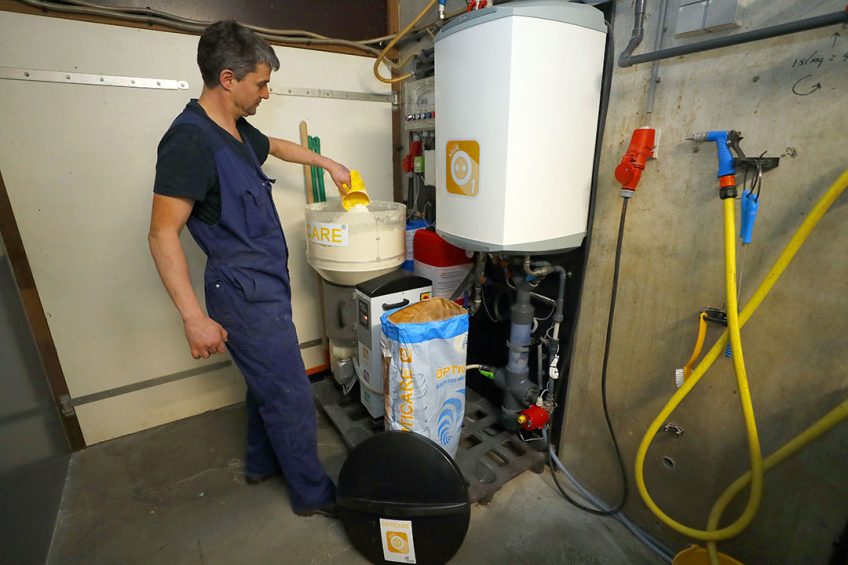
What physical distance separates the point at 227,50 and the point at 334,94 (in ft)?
2.89

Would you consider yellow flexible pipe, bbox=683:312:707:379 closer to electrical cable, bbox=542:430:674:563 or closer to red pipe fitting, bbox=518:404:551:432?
red pipe fitting, bbox=518:404:551:432

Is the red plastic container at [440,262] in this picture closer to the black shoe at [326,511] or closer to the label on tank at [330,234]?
the label on tank at [330,234]

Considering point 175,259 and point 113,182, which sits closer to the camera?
point 175,259

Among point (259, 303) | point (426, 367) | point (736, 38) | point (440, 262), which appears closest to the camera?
point (736, 38)

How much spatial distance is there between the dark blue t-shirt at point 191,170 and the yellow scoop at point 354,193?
0.51m

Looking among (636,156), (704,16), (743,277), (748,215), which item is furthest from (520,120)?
(743,277)

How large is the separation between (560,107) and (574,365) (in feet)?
2.83

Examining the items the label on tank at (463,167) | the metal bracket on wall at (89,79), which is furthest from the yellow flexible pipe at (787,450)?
the metal bracket on wall at (89,79)

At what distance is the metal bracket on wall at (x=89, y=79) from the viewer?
138 centimetres

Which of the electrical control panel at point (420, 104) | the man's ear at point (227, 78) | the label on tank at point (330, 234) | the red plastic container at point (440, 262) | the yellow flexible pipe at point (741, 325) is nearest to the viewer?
the yellow flexible pipe at point (741, 325)

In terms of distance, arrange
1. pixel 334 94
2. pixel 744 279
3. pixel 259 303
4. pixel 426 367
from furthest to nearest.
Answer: pixel 334 94
pixel 426 367
pixel 259 303
pixel 744 279

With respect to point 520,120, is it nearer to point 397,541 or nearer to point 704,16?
point 704,16

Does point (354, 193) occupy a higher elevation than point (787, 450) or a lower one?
higher

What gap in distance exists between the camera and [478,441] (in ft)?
5.53
